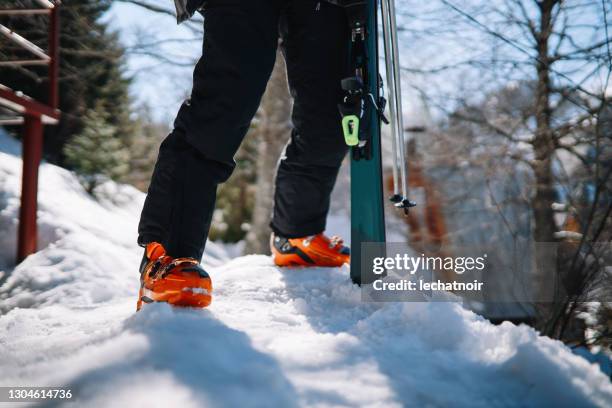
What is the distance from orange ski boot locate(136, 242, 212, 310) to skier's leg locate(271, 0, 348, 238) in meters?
0.67

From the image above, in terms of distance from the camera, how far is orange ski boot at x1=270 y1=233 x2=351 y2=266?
181 centimetres

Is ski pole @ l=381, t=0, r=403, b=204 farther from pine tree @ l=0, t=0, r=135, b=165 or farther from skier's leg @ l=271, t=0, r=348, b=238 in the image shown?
pine tree @ l=0, t=0, r=135, b=165

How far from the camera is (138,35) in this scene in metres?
4.66

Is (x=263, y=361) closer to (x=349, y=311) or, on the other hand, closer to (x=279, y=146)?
(x=349, y=311)

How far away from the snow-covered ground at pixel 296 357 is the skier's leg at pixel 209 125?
29cm

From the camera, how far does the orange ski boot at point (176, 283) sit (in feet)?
3.71

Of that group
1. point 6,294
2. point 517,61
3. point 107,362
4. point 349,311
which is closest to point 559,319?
point 349,311

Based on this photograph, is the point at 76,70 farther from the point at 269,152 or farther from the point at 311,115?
the point at 311,115

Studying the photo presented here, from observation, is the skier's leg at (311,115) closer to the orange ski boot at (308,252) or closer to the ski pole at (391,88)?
the orange ski boot at (308,252)

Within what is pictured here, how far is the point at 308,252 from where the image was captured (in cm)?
180

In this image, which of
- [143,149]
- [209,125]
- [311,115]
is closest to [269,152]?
[311,115]

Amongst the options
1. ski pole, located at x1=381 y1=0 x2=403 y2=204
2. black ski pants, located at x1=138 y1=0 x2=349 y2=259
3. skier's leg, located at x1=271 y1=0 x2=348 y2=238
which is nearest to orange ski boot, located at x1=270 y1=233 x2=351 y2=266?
skier's leg, located at x1=271 y1=0 x2=348 y2=238

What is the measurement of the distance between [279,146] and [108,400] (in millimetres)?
4959

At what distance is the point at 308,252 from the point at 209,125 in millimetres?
783
